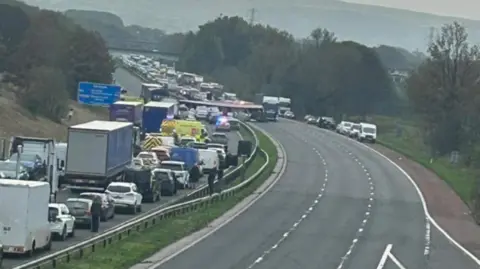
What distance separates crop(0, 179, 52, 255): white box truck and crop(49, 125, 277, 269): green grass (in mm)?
1428

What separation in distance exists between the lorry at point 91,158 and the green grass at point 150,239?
516 centimetres

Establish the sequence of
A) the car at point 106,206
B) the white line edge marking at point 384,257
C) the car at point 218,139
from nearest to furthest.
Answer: the white line edge marking at point 384,257 < the car at point 106,206 < the car at point 218,139

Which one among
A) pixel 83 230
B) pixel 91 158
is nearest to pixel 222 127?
pixel 91 158

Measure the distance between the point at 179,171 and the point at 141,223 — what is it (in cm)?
2194

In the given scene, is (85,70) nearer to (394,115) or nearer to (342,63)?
(342,63)

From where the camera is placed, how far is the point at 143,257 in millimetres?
37562

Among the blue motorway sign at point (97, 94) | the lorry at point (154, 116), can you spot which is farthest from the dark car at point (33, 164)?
the lorry at point (154, 116)

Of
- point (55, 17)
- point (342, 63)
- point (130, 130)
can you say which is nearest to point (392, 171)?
point (130, 130)

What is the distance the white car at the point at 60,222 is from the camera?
39906mm

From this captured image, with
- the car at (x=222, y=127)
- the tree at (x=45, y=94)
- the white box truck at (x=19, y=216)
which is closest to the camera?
the white box truck at (x=19, y=216)

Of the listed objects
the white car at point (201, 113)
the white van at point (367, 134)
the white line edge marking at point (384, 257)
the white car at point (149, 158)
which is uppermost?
the white line edge marking at point (384, 257)

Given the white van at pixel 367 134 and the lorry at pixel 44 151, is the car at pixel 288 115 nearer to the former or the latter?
the white van at pixel 367 134

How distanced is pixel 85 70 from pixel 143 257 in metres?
91.5

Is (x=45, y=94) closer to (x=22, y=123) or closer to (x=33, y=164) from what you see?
(x=22, y=123)
